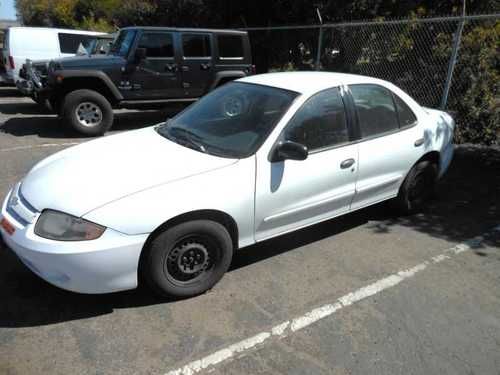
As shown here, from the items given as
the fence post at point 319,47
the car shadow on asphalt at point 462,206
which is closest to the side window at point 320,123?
the car shadow on asphalt at point 462,206

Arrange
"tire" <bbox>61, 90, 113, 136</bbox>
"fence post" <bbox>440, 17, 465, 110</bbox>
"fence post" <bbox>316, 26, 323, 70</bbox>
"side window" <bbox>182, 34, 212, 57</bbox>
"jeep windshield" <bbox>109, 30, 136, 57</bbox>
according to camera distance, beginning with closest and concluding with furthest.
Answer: "fence post" <bbox>440, 17, 465, 110</bbox> < "tire" <bbox>61, 90, 113, 136</bbox> < "jeep windshield" <bbox>109, 30, 136, 57</bbox> < "side window" <bbox>182, 34, 212, 57</bbox> < "fence post" <bbox>316, 26, 323, 70</bbox>

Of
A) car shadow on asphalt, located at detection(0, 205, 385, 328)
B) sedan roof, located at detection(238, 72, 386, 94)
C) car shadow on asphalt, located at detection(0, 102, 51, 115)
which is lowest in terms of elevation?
car shadow on asphalt, located at detection(0, 205, 385, 328)

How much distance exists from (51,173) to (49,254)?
83 cm

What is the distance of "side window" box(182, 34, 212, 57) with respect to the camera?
27.0ft

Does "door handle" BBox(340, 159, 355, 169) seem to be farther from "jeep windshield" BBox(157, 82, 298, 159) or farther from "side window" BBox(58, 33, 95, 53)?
"side window" BBox(58, 33, 95, 53)

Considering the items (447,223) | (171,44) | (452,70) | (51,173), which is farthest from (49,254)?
(452,70)

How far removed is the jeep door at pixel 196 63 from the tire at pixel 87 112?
5.79 ft

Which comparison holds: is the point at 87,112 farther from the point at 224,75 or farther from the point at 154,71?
the point at 224,75

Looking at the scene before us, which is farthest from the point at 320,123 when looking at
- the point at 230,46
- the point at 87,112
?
the point at 230,46

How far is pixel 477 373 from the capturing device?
2.40 metres

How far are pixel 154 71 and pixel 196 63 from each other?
95 cm

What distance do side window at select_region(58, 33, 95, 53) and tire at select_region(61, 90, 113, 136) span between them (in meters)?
4.79

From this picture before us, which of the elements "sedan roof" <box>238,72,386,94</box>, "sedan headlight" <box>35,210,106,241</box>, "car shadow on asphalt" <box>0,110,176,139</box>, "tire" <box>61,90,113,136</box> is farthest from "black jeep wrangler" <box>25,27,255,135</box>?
"sedan headlight" <box>35,210,106,241</box>

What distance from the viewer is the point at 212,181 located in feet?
9.31
